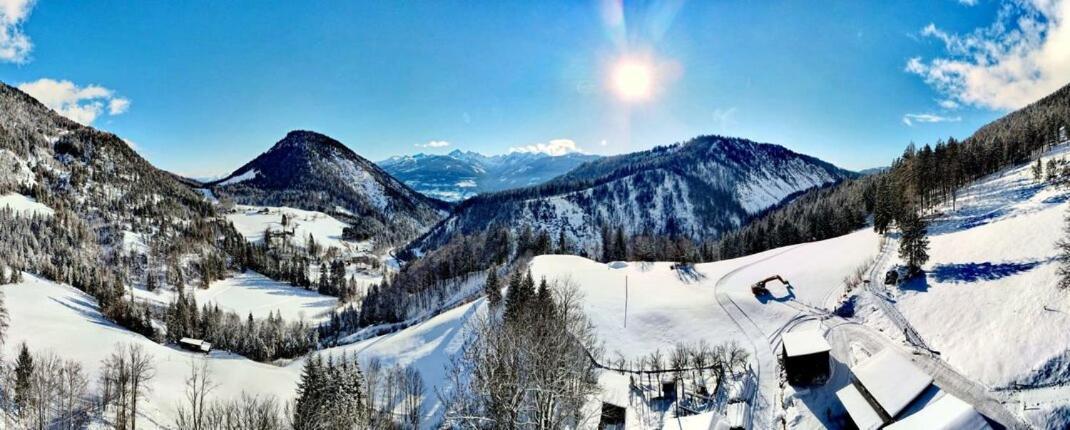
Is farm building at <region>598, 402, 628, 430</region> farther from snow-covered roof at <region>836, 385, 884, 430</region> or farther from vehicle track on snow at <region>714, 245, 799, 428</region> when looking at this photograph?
snow-covered roof at <region>836, 385, 884, 430</region>

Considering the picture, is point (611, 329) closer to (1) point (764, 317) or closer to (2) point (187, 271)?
(1) point (764, 317)

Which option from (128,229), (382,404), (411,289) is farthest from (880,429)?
(128,229)

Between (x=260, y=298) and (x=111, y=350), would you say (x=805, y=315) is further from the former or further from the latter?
(x=260, y=298)

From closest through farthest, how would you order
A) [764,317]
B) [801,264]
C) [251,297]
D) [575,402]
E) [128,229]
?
[575,402]
[764,317]
[801,264]
[251,297]
[128,229]

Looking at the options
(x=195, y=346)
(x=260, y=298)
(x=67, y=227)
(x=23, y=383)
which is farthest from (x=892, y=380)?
(x=67, y=227)

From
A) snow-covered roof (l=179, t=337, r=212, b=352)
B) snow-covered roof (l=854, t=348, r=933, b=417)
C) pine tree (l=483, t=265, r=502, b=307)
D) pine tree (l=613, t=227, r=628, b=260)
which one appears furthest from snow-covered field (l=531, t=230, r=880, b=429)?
snow-covered roof (l=179, t=337, r=212, b=352)

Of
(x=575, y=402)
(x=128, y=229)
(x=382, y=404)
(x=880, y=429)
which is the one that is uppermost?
(x=128, y=229)

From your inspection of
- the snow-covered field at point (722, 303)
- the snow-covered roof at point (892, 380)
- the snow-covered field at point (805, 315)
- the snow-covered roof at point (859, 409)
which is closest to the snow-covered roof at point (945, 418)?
the snow-covered roof at point (892, 380)
